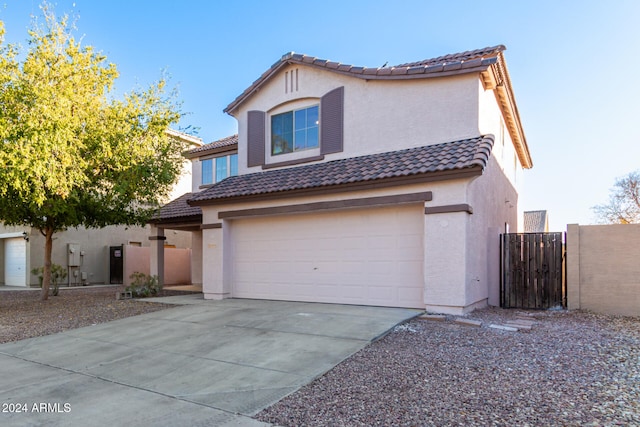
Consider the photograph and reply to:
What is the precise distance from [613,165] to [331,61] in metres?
31.2

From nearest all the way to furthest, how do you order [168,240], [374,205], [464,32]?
[374,205] → [464,32] → [168,240]

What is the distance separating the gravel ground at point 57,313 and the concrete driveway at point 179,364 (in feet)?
2.58

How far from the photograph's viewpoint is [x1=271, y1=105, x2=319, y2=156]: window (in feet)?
40.7

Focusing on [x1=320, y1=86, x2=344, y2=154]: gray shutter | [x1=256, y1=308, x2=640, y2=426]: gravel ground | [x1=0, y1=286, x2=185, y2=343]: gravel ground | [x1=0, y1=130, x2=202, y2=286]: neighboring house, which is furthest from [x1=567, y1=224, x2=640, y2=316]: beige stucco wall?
[x1=0, y1=130, x2=202, y2=286]: neighboring house

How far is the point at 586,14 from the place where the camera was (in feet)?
38.7

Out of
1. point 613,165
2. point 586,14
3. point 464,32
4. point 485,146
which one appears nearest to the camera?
point 485,146

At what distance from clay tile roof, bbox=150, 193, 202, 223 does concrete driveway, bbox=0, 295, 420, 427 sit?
251 inches

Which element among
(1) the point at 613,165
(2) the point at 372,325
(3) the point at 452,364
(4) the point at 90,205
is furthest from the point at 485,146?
(1) the point at 613,165

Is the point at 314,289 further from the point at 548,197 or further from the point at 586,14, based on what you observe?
the point at 548,197

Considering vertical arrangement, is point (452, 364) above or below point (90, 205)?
below

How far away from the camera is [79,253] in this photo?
2112 centimetres

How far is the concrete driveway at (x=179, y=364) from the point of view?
15.1ft

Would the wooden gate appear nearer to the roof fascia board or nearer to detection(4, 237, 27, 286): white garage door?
the roof fascia board

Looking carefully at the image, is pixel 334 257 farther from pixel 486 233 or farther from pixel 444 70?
pixel 444 70
